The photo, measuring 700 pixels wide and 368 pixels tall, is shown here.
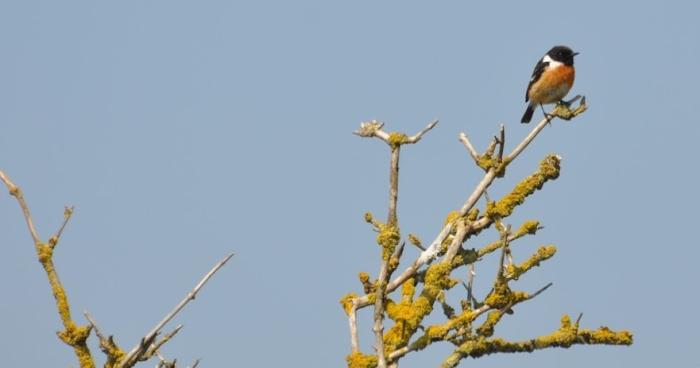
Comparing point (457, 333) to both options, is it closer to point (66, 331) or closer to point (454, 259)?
point (454, 259)

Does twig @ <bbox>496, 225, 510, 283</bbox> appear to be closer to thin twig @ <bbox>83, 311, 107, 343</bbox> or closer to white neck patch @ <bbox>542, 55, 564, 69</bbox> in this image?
thin twig @ <bbox>83, 311, 107, 343</bbox>

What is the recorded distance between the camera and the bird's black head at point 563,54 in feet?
43.2

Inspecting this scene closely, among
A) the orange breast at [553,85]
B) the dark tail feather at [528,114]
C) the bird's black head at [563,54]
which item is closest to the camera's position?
the orange breast at [553,85]

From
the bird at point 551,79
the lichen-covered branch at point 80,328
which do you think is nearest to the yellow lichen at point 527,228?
the lichen-covered branch at point 80,328

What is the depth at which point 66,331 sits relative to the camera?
432 cm

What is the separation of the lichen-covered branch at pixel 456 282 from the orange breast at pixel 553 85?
691 centimetres

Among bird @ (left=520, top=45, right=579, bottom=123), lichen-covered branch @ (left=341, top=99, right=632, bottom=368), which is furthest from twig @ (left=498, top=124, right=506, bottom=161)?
bird @ (left=520, top=45, right=579, bottom=123)

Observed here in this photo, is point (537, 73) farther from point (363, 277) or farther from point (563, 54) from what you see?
point (363, 277)

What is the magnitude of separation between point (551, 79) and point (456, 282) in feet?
25.0

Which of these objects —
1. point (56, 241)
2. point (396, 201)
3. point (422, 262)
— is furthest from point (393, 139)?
point (56, 241)

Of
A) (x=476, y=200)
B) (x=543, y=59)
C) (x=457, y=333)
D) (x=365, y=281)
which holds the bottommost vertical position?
(x=457, y=333)

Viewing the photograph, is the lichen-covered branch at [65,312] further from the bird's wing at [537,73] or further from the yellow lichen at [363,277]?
the bird's wing at [537,73]

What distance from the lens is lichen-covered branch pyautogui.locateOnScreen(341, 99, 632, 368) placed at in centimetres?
506

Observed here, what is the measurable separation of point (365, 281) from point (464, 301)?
0.54m
